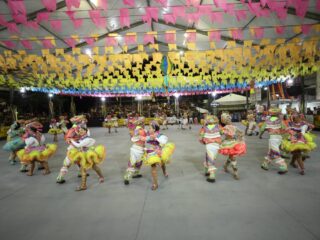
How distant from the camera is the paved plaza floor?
2.85m

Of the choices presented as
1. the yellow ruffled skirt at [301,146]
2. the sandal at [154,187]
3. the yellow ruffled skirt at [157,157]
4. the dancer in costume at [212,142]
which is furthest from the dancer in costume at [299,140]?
the sandal at [154,187]

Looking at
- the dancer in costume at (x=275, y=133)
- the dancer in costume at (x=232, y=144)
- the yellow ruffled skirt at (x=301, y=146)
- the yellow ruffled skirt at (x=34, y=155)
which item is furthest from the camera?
the yellow ruffled skirt at (x=34, y=155)

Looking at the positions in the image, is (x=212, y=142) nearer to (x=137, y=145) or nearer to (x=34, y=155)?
(x=137, y=145)

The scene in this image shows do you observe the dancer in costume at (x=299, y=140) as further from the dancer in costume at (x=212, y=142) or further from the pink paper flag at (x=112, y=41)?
the pink paper flag at (x=112, y=41)

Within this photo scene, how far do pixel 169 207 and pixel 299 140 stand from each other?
147 inches

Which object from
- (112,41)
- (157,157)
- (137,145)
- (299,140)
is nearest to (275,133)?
(299,140)

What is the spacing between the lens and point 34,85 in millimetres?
16578

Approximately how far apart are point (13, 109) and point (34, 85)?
2481 mm

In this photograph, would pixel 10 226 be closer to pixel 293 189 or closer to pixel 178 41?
pixel 293 189

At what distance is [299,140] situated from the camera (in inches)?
197

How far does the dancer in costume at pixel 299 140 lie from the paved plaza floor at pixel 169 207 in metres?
0.51

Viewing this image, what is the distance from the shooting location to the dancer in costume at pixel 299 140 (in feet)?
16.2

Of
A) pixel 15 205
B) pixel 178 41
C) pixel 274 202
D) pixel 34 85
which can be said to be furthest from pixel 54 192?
pixel 34 85

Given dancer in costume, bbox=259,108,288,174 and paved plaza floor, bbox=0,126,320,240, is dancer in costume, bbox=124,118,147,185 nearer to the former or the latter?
paved plaza floor, bbox=0,126,320,240
